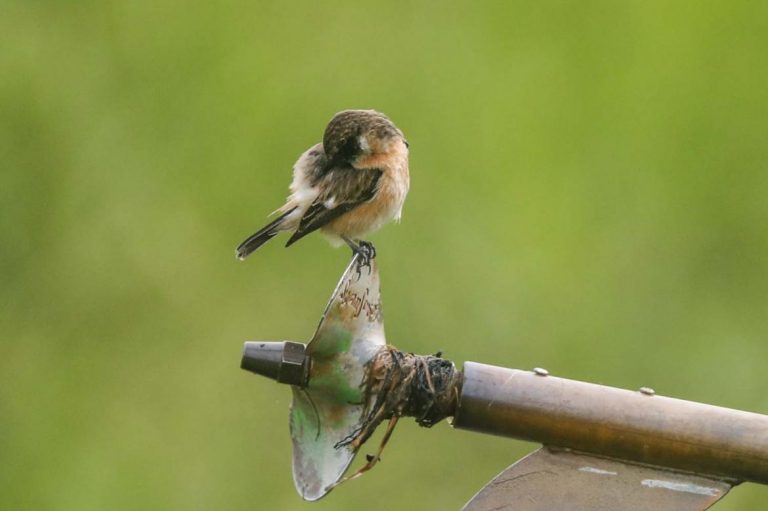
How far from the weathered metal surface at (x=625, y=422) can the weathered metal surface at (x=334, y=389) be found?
186mm

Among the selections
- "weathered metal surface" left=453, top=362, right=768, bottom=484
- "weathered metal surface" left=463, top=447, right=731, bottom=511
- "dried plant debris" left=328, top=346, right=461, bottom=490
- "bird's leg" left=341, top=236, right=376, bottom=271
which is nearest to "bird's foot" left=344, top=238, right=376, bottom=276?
"bird's leg" left=341, top=236, right=376, bottom=271

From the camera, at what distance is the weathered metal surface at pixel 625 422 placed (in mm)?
2133

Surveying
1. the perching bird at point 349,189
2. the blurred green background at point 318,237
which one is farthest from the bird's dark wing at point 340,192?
the blurred green background at point 318,237

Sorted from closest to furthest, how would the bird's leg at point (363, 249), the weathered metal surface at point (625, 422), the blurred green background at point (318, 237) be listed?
the weathered metal surface at point (625, 422), the bird's leg at point (363, 249), the blurred green background at point (318, 237)

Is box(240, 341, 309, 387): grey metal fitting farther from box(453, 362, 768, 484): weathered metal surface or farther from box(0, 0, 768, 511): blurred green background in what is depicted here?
box(0, 0, 768, 511): blurred green background

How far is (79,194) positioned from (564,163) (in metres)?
2.06

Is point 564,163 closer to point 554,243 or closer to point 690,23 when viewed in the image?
point 554,243

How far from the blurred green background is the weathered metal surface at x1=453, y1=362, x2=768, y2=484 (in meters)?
2.88

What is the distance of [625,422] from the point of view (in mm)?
2139

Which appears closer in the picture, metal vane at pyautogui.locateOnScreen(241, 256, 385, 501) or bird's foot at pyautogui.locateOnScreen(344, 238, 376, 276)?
metal vane at pyautogui.locateOnScreen(241, 256, 385, 501)

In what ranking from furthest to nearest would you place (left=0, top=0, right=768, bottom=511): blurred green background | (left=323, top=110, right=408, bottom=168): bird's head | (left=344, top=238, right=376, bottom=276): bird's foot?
(left=0, top=0, right=768, bottom=511): blurred green background < (left=323, top=110, right=408, bottom=168): bird's head < (left=344, top=238, right=376, bottom=276): bird's foot

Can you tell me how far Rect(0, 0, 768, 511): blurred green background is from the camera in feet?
17.6

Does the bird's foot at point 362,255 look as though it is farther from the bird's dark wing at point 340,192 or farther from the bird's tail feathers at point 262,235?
the bird's tail feathers at point 262,235

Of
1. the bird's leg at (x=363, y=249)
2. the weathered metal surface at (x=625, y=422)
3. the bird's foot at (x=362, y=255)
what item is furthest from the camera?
the bird's leg at (x=363, y=249)
